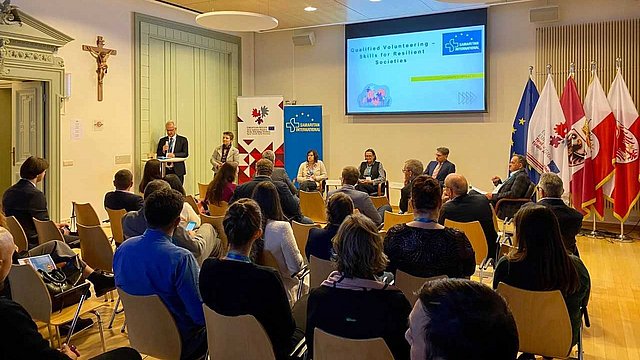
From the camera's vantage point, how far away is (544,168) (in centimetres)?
794

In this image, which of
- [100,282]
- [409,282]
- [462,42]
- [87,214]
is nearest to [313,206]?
[87,214]

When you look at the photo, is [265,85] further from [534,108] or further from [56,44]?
[534,108]

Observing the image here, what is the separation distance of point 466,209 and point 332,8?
5.57 m

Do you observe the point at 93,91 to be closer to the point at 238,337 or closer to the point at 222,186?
the point at 222,186

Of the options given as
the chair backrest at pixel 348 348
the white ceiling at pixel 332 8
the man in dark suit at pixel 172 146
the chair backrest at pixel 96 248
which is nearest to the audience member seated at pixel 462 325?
the chair backrest at pixel 348 348

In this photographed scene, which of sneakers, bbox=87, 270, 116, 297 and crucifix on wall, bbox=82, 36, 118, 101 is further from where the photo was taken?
crucifix on wall, bbox=82, 36, 118, 101

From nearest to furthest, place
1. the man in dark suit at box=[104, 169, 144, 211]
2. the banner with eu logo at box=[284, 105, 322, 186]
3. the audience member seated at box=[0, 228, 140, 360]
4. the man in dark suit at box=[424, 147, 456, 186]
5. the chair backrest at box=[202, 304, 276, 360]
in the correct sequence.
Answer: the audience member seated at box=[0, 228, 140, 360], the chair backrest at box=[202, 304, 276, 360], the man in dark suit at box=[104, 169, 144, 211], the man in dark suit at box=[424, 147, 456, 186], the banner with eu logo at box=[284, 105, 322, 186]

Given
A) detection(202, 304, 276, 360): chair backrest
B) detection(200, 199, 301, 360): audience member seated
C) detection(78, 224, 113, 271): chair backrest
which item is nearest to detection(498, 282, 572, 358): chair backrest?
detection(200, 199, 301, 360): audience member seated

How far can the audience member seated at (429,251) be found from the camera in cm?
301

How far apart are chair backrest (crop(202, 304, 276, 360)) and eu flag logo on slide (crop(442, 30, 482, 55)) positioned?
7.98 m

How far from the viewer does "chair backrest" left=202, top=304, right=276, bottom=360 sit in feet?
7.56

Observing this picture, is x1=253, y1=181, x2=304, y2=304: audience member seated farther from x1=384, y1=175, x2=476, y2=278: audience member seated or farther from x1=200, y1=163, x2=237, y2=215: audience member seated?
x1=200, y1=163, x2=237, y2=215: audience member seated

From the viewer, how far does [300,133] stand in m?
10.7

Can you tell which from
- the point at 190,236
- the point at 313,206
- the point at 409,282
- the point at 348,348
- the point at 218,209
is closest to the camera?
the point at 348,348
